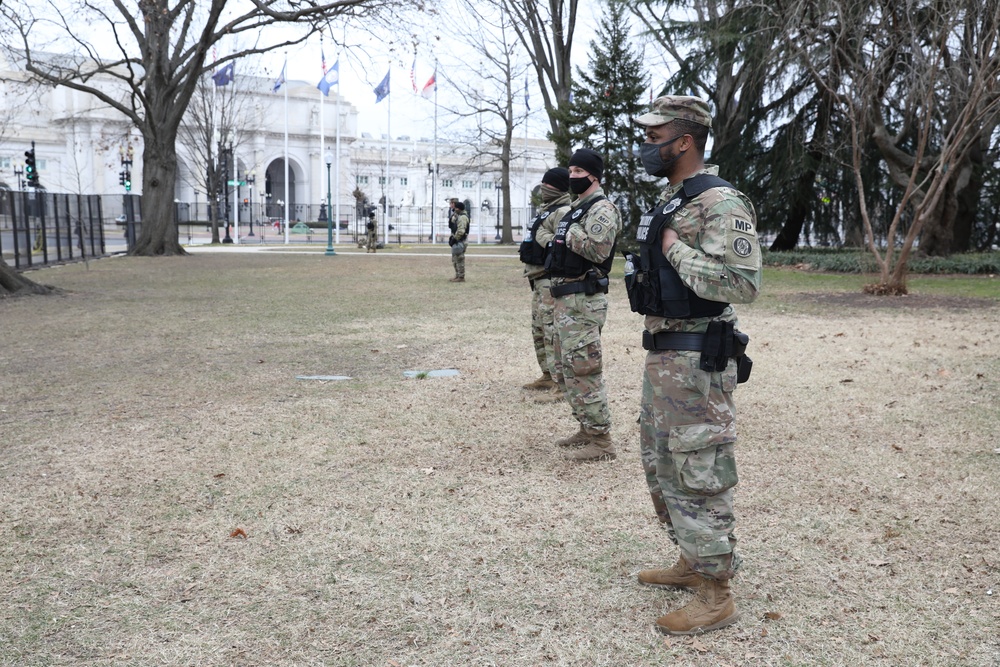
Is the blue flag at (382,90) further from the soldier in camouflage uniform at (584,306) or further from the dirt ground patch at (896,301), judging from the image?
the soldier in camouflage uniform at (584,306)

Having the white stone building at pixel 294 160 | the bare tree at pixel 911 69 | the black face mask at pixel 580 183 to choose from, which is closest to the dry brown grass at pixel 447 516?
the black face mask at pixel 580 183

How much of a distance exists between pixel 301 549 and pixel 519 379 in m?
4.33

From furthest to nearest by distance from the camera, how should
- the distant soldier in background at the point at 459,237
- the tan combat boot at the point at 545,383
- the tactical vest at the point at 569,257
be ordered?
the distant soldier in background at the point at 459,237 → the tan combat boot at the point at 545,383 → the tactical vest at the point at 569,257

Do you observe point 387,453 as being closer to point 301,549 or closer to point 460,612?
point 301,549

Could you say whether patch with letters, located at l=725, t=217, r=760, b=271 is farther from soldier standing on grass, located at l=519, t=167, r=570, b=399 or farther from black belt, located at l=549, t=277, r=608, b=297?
soldier standing on grass, located at l=519, t=167, r=570, b=399

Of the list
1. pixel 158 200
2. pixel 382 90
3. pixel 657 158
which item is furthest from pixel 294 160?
pixel 657 158

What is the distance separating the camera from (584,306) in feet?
18.7

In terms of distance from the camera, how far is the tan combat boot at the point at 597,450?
5.70 m

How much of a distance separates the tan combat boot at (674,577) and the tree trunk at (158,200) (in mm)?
29759

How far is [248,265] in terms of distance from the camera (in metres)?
25.9

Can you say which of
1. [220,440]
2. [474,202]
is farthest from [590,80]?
[474,202]

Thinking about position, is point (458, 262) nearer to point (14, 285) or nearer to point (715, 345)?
point (14, 285)

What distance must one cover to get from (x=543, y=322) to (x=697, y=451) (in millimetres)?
3803

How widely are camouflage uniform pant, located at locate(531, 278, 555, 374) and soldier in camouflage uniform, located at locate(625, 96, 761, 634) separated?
306 centimetres
